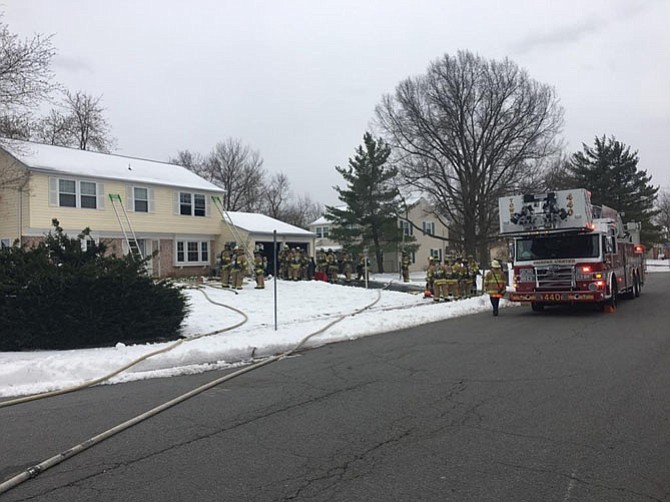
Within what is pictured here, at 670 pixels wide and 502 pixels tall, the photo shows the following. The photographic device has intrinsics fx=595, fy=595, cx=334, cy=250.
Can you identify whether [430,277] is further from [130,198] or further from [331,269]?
[130,198]

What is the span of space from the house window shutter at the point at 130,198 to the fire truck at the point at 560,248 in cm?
1918

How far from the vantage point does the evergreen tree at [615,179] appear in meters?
55.0

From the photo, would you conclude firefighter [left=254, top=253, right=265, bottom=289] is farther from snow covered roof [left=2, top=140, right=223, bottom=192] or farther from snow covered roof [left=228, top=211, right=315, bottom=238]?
snow covered roof [left=228, top=211, right=315, bottom=238]

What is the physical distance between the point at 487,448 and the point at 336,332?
7861 mm

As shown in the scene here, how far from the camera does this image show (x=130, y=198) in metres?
29.1

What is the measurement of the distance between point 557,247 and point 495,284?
6.31 ft

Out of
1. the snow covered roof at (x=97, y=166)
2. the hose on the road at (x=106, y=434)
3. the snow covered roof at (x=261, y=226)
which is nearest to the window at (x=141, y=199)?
the snow covered roof at (x=97, y=166)

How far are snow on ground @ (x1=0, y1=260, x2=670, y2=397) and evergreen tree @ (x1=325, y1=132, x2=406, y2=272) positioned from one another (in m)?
20.2

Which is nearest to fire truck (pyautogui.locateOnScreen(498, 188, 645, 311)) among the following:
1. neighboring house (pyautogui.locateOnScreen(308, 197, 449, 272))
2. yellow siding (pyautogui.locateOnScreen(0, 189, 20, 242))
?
yellow siding (pyautogui.locateOnScreen(0, 189, 20, 242))

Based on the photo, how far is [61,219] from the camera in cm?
2638

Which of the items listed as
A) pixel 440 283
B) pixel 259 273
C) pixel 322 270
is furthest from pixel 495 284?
pixel 322 270

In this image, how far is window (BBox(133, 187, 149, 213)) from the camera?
96.3 ft

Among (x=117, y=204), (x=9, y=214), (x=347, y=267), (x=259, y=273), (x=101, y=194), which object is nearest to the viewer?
(x=259, y=273)

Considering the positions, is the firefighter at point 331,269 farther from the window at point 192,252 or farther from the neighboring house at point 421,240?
the neighboring house at point 421,240
